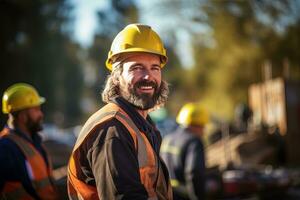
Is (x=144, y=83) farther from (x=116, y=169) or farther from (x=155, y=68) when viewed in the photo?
(x=116, y=169)

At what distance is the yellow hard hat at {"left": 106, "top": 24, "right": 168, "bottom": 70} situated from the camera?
3230 millimetres

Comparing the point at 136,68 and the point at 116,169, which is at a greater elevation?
the point at 136,68

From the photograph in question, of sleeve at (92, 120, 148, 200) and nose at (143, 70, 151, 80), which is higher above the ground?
nose at (143, 70, 151, 80)

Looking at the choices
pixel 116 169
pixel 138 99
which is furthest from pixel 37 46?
pixel 116 169

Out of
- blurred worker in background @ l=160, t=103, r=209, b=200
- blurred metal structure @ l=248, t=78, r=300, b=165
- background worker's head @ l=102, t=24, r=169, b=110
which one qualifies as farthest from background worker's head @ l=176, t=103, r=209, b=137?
blurred metal structure @ l=248, t=78, r=300, b=165

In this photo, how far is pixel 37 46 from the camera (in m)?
34.8

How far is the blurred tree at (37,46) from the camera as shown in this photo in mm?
29844

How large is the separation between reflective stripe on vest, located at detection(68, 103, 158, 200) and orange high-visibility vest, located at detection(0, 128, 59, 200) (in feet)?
6.37

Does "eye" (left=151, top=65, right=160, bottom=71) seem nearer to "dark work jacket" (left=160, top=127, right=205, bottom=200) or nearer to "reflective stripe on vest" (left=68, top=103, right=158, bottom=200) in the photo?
"reflective stripe on vest" (left=68, top=103, right=158, bottom=200)

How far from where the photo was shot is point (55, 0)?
36.4 meters

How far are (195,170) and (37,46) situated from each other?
Answer: 97.9 feet

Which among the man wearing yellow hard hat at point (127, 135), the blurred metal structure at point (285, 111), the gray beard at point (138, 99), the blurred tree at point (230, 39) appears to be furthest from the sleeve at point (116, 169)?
the blurred tree at point (230, 39)

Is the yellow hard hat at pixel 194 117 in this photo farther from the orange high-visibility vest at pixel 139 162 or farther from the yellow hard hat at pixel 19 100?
the orange high-visibility vest at pixel 139 162

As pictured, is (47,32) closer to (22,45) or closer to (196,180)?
(22,45)
